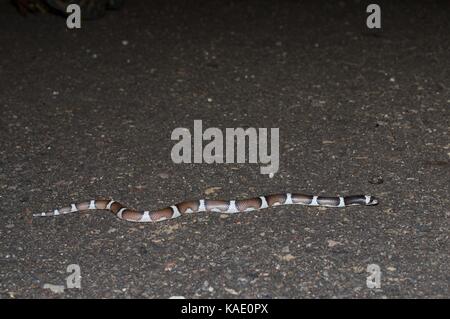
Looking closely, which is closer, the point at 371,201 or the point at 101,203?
the point at 371,201

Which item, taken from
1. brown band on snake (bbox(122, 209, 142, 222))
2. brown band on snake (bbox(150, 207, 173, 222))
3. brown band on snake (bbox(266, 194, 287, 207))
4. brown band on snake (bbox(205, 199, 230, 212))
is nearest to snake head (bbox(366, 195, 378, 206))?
brown band on snake (bbox(266, 194, 287, 207))

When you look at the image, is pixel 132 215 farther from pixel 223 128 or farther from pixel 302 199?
pixel 223 128

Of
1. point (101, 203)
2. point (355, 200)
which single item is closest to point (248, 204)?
point (355, 200)

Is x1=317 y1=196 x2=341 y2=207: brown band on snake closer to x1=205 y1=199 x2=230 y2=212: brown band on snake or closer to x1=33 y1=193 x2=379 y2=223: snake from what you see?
x1=33 y1=193 x2=379 y2=223: snake

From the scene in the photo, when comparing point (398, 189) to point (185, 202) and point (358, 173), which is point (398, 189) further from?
Answer: point (185, 202)

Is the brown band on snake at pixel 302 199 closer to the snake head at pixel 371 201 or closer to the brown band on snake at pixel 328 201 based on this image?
the brown band on snake at pixel 328 201
